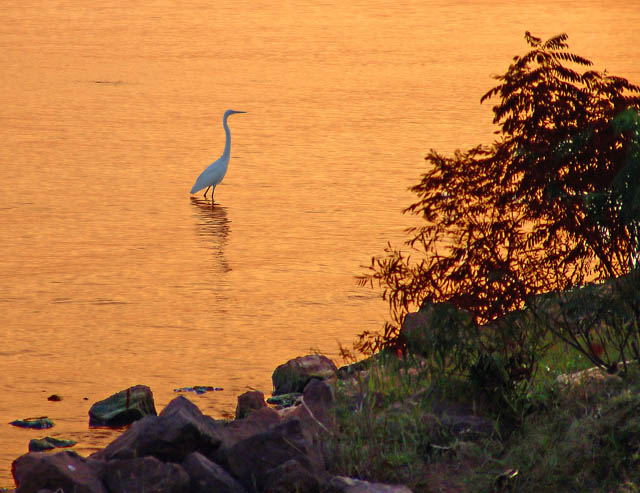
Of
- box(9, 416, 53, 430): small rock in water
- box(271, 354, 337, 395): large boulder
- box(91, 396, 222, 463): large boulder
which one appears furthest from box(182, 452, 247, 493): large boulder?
box(271, 354, 337, 395): large boulder

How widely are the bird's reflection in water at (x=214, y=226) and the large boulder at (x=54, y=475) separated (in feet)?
29.3

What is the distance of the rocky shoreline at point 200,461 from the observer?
24.4 feet

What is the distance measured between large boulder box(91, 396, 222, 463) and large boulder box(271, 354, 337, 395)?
2953 mm

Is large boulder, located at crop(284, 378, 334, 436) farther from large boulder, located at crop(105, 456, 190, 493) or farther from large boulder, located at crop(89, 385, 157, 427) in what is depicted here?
large boulder, located at crop(89, 385, 157, 427)

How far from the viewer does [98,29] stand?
49.3 meters

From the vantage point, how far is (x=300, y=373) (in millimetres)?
11008

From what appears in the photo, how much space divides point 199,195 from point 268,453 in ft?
48.3

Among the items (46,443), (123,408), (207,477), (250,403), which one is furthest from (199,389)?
(207,477)

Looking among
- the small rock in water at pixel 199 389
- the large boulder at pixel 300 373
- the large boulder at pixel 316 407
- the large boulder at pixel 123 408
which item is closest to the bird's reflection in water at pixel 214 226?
the small rock in water at pixel 199 389

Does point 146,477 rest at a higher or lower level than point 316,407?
lower

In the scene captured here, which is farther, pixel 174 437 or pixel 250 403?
pixel 250 403

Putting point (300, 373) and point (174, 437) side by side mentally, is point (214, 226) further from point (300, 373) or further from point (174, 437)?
point (174, 437)

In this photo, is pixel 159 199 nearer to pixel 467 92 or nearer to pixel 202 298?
pixel 202 298

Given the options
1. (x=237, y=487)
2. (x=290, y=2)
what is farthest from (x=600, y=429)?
(x=290, y=2)
